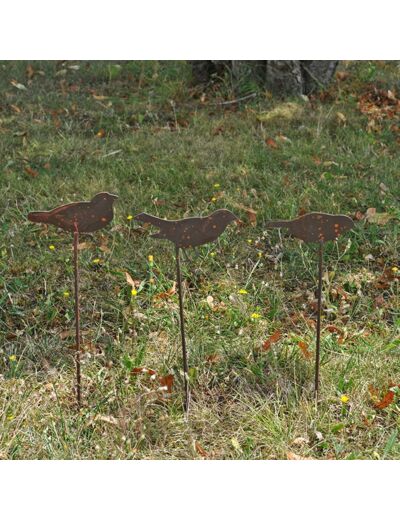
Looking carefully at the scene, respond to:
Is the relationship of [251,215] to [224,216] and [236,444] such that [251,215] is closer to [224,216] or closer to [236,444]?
[224,216]

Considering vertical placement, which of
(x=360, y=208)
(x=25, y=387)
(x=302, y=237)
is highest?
(x=302, y=237)

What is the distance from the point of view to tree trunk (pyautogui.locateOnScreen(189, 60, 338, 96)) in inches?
255

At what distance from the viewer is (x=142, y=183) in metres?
5.08

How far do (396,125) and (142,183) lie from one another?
7.71 feet

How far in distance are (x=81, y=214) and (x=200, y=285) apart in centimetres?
119

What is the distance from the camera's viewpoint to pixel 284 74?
649cm

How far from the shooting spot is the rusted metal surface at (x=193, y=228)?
2910mm

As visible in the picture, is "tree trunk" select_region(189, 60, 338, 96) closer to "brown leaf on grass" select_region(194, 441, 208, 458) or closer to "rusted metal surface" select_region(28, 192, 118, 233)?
"rusted metal surface" select_region(28, 192, 118, 233)

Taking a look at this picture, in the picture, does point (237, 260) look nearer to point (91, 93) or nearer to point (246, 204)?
point (246, 204)

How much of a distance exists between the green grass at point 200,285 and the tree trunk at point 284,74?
20 centimetres

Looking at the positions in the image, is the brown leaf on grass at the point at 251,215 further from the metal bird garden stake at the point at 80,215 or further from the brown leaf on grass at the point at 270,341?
the metal bird garden stake at the point at 80,215

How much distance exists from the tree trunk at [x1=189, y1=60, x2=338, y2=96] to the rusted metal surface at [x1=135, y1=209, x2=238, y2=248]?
3904mm

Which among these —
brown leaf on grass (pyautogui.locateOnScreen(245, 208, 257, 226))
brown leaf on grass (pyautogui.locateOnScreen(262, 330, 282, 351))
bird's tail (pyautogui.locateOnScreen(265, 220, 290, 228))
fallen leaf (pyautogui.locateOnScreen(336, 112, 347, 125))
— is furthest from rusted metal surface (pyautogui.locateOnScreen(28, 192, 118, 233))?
fallen leaf (pyautogui.locateOnScreen(336, 112, 347, 125))

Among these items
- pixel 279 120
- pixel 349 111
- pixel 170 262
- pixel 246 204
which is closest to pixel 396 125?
pixel 349 111
